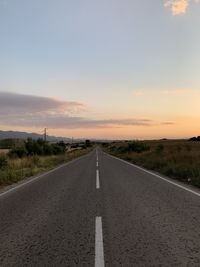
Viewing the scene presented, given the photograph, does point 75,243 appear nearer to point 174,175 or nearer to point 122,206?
point 122,206

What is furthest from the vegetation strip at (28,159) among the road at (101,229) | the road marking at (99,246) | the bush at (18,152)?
the road marking at (99,246)

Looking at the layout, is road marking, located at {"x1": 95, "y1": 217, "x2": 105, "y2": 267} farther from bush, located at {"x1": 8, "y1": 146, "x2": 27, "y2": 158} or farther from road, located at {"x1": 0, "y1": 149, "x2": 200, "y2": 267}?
bush, located at {"x1": 8, "y1": 146, "x2": 27, "y2": 158}

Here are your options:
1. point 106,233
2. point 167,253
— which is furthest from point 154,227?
point 167,253

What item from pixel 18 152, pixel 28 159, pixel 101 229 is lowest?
pixel 101 229

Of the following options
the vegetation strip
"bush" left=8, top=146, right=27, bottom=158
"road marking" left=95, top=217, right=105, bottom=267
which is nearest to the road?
"road marking" left=95, top=217, right=105, bottom=267

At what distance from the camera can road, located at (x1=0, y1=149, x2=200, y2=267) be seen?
4.98 m

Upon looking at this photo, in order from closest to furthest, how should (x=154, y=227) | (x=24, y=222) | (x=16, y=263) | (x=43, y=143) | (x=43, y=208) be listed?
(x=16, y=263), (x=154, y=227), (x=24, y=222), (x=43, y=208), (x=43, y=143)

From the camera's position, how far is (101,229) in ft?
21.9

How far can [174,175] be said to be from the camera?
18.1 metres

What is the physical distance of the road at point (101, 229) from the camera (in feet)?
16.3

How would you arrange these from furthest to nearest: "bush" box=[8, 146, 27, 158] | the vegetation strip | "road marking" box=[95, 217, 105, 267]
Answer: "bush" box=[8, 146, 27, 158], the vegetation strip, "road marking" box=[95, 217, 105, 267]

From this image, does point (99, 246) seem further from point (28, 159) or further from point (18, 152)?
point (18, 152)

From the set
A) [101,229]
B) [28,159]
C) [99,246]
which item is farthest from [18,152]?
[99,246]

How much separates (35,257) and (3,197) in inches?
265
